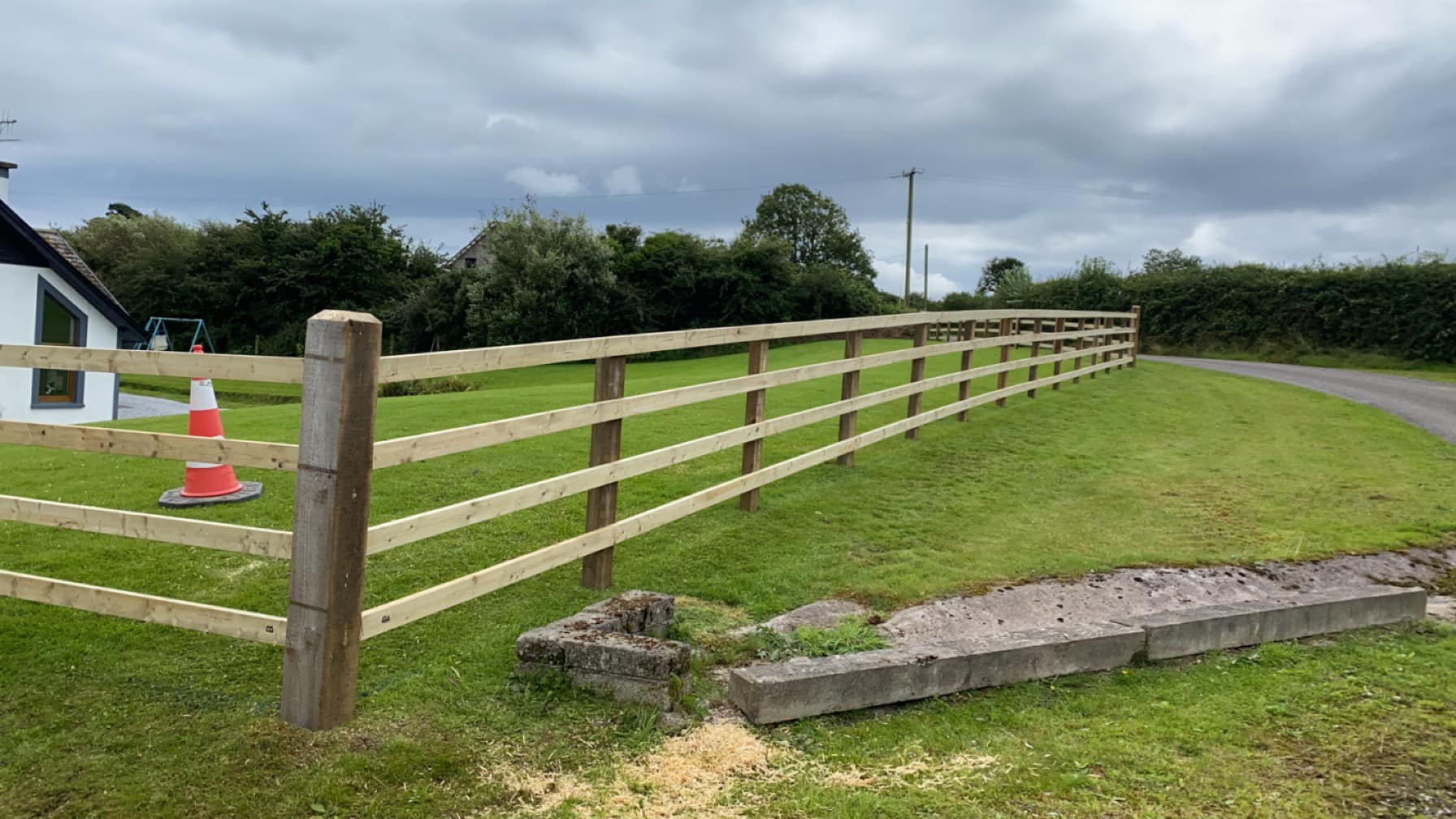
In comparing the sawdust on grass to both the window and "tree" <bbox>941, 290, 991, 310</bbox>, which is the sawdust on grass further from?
"tree" <bbox>941, 290, 991, 310</bbox>

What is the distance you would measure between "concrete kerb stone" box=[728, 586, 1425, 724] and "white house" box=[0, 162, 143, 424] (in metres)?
20.3

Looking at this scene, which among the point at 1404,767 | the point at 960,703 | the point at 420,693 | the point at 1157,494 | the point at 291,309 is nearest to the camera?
the point at 1404,767

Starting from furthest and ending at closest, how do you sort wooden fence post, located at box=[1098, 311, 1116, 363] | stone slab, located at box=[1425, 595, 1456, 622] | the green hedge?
1. the green hedge
2. wooden fence post, located at box=[1098, 311, 1116, 363]
3. stone slab, located at box=[1425, 595, 1456, 622]

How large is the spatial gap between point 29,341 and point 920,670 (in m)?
21.9

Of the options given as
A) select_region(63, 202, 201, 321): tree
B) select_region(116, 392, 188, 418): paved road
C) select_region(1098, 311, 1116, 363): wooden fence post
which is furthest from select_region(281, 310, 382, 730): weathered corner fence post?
select_region(63, 202, 201, 321): tree

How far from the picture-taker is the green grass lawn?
3.08 metres

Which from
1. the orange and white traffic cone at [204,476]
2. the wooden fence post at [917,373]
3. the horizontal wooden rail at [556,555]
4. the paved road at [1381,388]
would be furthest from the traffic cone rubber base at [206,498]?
the paved road at [1381,388]

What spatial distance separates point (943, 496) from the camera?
7680mm

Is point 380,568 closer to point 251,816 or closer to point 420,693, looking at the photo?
point 420,693

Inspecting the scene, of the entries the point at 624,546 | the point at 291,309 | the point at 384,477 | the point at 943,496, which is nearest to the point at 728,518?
the point at 624,546

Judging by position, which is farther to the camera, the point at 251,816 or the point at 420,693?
the point at 420,693

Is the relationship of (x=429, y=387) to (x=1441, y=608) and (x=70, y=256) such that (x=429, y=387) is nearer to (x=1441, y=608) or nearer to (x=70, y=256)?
(x=70, y=256)

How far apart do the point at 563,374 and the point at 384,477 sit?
22655 mm

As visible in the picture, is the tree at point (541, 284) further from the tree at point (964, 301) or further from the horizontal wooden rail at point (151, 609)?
the horizontal wooden rail at point (151, 609)
